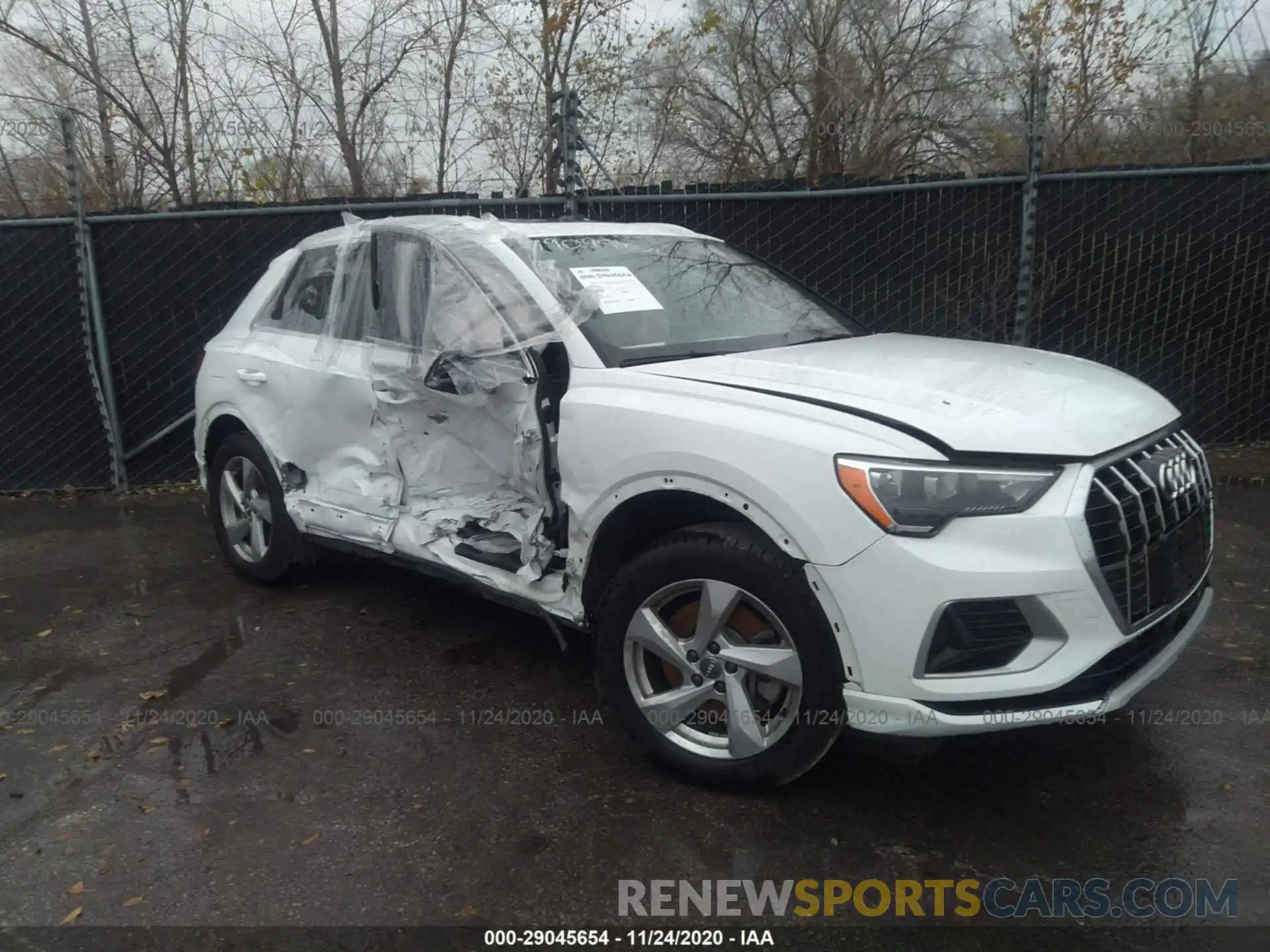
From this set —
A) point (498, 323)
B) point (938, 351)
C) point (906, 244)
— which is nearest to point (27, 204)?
point (498, 323)

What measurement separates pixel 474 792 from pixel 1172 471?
2.36 m

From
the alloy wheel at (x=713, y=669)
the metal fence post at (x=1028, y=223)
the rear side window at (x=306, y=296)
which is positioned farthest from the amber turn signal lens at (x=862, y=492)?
the metal fence post at (x=1028, y=223)

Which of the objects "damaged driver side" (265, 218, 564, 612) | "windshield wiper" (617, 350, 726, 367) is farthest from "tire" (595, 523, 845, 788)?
"windshield wiper" (617, 350, 726, 367)

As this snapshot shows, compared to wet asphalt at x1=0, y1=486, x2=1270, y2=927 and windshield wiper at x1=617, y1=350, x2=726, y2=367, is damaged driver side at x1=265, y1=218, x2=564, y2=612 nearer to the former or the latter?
windshield wiper at x1=617, y1=350, x2=726, y2=367

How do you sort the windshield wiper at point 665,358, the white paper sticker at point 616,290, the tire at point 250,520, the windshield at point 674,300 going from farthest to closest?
the tire at point 250,520 → the white paper sticker at point 616,290 → the windshield at point 674,300 → the windshield wiper at point 665,358

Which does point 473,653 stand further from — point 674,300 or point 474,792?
point 674,300

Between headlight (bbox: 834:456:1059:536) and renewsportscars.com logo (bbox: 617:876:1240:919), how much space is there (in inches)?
37.7

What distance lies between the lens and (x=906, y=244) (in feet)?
21.5

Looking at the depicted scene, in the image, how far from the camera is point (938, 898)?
8.39 feet

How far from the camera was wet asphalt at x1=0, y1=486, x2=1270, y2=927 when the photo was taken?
2670 mm

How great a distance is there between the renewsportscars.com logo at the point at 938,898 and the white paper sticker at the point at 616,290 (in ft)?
6.39

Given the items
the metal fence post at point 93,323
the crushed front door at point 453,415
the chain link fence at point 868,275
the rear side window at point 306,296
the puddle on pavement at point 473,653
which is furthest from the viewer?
the metal fence post at point 93,323

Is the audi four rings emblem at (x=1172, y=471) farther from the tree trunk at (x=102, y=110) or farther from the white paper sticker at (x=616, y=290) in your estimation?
the tree trunk at (x=102, y=110)

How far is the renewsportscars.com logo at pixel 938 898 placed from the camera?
250 cm
